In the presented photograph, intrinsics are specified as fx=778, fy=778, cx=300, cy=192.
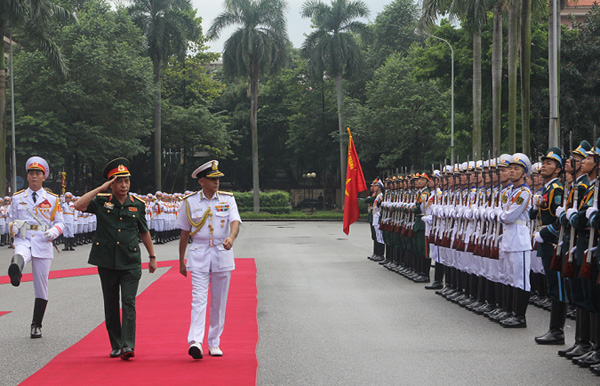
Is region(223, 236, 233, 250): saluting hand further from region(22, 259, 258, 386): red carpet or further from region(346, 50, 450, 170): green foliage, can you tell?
region(346, 50, 450, 170): green foliage

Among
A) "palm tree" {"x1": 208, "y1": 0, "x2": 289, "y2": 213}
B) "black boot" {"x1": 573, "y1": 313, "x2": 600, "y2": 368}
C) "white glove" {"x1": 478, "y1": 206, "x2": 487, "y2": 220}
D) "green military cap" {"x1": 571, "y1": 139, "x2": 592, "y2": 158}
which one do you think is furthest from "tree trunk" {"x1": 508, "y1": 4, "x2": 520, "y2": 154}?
"palm tree" {"x1": 208, "y1": 0, "x2": 289, "y2": 213}

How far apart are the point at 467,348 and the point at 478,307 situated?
2.75m

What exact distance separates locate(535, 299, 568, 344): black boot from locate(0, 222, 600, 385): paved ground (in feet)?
0.45

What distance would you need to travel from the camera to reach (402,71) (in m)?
57.6

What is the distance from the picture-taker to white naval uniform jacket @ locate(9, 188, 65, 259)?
9.38m

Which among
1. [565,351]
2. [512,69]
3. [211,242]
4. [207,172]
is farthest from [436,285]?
[512,69]

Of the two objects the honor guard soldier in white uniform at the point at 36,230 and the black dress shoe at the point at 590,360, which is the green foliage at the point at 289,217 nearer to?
the honor guard soldier in white uniform at the point at 36,230

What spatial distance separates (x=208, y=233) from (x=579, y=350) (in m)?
3.89

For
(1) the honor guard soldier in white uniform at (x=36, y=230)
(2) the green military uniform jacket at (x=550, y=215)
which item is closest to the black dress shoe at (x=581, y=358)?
(2) the green military uniform jacket at (x=550, y=215)

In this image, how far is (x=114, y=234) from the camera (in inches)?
316

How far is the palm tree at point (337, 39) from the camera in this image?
5969 cm

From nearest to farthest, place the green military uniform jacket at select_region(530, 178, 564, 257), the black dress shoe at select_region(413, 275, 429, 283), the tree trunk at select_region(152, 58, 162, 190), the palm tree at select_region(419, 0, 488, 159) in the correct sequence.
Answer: the green military uniform jacket at select_region(530, 178, 564, 257), the black dress shoe at select_region(413, 275, 429, 283), the palm tree at select_region(419, 0, 488, 159), the tree trunk at select_region(152, 58, 162, 190)

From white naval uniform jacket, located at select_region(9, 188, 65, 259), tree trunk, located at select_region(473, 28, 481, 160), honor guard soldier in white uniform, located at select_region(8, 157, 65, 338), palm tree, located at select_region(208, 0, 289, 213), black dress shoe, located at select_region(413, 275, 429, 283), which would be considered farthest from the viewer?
palm tree, located at select_region(208, 0, 289, 213)

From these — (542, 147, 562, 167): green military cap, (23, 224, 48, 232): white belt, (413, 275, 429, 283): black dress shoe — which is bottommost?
(413, 275, 429, 283): black dress shoe
